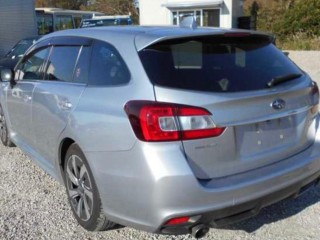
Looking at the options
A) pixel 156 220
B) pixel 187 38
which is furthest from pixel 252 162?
pixel 187 38

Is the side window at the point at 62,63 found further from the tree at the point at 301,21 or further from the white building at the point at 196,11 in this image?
the white building at the point at 196,11

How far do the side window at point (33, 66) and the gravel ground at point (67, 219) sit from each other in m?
1.16

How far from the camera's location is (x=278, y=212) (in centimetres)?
353

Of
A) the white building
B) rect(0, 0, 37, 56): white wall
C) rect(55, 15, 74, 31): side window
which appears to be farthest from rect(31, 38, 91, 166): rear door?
rect(55, 15, 74, 31): side window

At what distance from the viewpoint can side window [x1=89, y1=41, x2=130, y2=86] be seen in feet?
9.42

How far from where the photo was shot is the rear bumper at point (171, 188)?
2.51m

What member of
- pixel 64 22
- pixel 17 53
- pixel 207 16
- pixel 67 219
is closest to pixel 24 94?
pixel 67 219

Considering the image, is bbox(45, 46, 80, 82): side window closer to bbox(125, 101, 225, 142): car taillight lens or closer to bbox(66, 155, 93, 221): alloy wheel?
bbox(66, 155, 93, 221): alloy wheel

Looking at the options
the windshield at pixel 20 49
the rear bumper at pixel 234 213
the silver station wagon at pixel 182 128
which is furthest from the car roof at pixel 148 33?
the windshield at pixel 20 49

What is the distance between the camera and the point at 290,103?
293cm

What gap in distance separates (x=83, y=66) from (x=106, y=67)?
38 centimetres

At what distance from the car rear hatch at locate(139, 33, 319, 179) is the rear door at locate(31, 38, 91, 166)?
814 millimetres

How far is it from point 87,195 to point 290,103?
5.52 ft

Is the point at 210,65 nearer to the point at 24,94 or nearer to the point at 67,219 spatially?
the point at 67,219
